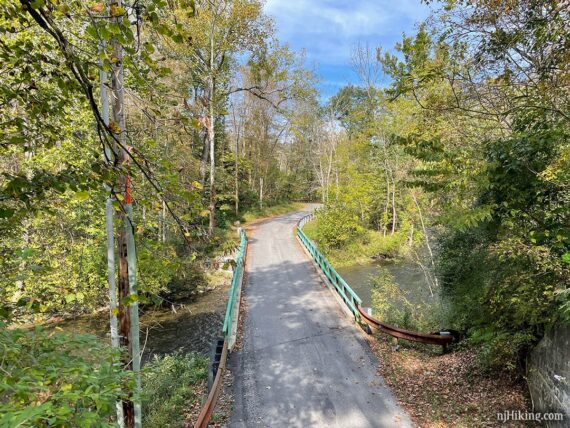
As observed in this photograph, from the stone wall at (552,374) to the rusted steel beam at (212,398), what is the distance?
509 centimetres

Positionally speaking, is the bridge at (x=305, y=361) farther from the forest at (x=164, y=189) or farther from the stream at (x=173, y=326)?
the stream at (x=173, y=326)

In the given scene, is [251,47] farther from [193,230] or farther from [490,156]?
[193,230]

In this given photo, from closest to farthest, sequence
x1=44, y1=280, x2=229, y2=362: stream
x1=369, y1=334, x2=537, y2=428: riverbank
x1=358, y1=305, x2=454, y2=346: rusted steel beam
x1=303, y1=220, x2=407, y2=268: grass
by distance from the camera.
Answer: x1=369, y1=334, x2=537, y2=428: riverbank, x1=358, y1=305, x2=454, y2=346: rusted steel beam, x1=44, y1=280, x2=229, y2=362: stream, x1=303, y1=220, x2=407, y2=268: grass

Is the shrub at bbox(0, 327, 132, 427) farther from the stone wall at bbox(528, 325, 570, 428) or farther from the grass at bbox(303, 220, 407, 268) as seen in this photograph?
the grass at bbox(303, 220, 407, 268)

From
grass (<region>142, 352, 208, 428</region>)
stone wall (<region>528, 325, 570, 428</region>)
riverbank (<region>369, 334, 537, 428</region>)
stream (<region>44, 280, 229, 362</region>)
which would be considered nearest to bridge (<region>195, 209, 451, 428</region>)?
riverbank (<region>369, 334, 537, 428</region>)

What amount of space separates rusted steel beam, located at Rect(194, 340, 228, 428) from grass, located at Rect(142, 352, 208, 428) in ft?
2.33

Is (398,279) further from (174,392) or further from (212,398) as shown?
(212,398)

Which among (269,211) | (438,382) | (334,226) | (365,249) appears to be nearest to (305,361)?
(438,382)

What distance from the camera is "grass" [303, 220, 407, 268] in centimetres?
2383

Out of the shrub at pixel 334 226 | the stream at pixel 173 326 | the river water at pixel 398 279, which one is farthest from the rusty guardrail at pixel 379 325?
the shrub at pixel 334 226

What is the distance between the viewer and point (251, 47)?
19.8 m

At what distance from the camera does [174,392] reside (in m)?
7.17

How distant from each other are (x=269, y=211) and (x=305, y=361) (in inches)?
1203

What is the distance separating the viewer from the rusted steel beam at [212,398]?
213 inches
